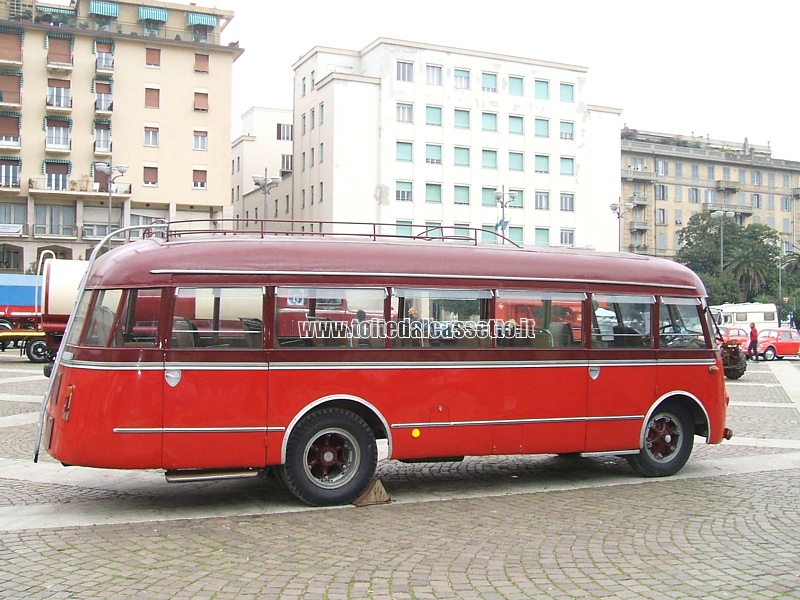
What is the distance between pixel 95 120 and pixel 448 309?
56.4m

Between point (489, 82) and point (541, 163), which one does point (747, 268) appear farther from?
point (489, 82)

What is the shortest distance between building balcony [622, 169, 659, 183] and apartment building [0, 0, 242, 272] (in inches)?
1892

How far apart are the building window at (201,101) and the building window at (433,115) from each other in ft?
51.9

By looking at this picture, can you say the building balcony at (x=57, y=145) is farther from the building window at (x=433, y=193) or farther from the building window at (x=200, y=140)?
the building window at (x=433, y=193)

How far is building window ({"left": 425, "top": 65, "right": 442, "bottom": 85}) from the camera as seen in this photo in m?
65.6

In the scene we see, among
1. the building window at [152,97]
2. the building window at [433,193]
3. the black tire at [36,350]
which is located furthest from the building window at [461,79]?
the black tire at [36,350]

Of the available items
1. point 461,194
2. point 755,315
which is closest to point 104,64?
point 461,194

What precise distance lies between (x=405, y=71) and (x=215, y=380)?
194 feet

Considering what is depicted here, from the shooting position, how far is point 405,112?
2559 inches

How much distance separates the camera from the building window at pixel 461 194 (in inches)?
2625

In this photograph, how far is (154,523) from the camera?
802cm

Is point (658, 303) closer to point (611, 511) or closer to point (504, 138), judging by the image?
point (611, 511)

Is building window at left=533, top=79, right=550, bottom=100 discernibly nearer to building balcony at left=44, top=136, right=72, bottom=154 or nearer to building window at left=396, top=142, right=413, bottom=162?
building window at left=396, top=142, right=413, bottom=162

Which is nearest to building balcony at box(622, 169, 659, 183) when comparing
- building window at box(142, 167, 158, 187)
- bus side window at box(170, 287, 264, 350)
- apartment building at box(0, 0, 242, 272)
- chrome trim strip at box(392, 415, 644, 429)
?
apartment building at box(0, 0, 242, 272)
